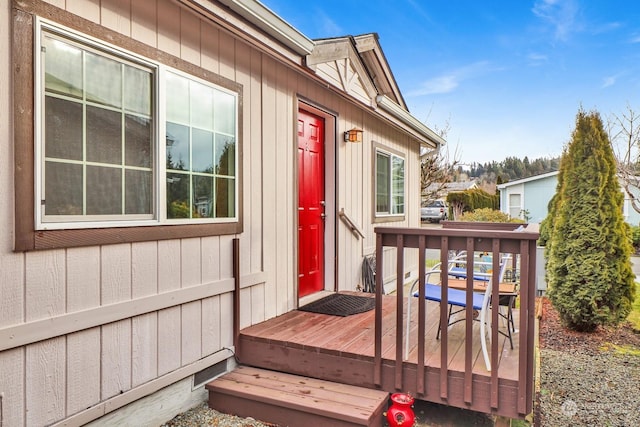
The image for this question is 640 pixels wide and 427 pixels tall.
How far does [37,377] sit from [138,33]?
76.4 inches

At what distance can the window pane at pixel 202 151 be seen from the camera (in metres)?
2.93

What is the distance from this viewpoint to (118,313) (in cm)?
238

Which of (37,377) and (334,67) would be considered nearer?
(37,377)

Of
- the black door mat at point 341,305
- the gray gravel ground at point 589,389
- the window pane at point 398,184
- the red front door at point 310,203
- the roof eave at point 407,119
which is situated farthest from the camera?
the window pane at point 398,184

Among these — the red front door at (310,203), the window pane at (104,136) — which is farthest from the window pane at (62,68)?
the red front door at (310,203)

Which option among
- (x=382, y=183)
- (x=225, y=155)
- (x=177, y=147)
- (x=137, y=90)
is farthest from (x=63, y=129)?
(x=382, y=183)

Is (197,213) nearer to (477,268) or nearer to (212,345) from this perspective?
(212,345)

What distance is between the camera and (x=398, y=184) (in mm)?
7359

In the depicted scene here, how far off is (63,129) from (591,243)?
5306 mm

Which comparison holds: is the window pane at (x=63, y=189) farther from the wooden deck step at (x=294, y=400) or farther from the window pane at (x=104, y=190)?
the wooden deck step at (x=294, y=400)

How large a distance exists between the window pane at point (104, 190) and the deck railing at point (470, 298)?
1.61 m

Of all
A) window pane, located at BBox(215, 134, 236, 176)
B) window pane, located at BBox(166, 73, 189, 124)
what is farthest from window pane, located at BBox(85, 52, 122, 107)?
window pane, located at BBox(215, 134, 236, 176)

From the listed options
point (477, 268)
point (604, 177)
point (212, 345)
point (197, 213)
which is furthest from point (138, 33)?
point (477, 268)

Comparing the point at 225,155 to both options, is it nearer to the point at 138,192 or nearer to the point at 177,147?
the point at 177,147
